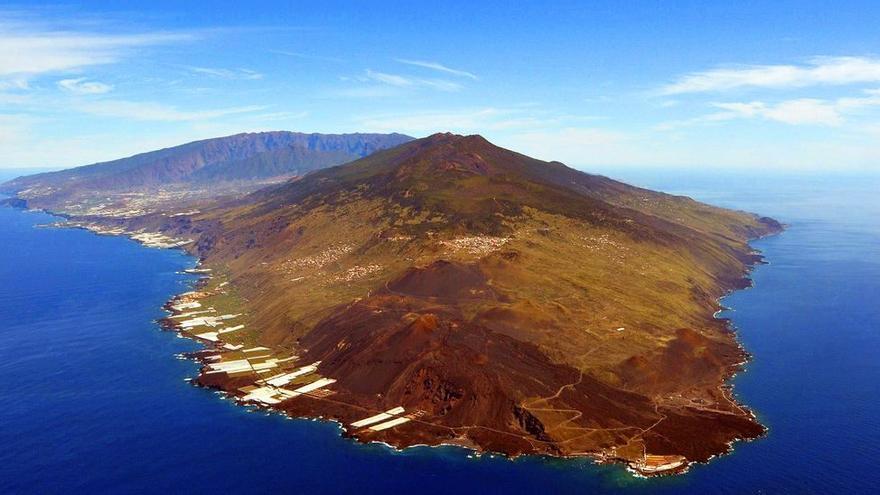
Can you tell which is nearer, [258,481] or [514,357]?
[258,481]

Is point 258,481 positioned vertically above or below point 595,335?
below

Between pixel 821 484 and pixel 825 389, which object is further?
pixel 825 389

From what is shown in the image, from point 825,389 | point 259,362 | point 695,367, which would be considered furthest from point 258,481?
point 825,389

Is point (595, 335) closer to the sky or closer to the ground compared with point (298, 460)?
closer to the sky

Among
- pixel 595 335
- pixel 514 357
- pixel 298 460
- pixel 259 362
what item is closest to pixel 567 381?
pixel 514 357

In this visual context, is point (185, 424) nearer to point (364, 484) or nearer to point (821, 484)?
point (364, 484)

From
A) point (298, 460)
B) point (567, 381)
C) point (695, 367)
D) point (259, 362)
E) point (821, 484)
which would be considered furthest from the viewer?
point (259, 362)

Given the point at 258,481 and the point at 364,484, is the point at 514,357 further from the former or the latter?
the point at 258,481

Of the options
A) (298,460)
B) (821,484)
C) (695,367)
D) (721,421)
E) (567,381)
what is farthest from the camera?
(695,367)

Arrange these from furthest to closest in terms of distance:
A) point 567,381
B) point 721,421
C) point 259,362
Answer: point 259,362, point 567,381, point 721,421
